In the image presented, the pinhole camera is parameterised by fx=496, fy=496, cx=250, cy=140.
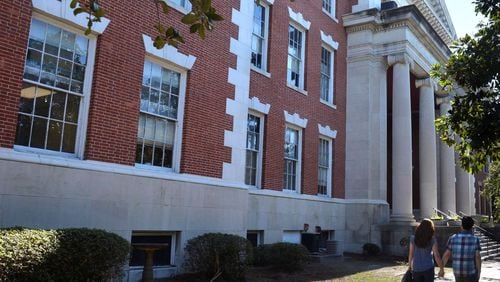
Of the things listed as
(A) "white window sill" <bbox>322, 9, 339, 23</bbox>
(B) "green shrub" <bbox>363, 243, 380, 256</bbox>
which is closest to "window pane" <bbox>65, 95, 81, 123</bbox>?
(A) "white window sill" <bbox>322, 9, 339, 23</bbox>

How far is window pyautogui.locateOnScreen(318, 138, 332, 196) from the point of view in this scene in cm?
1936

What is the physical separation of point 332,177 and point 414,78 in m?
9.20

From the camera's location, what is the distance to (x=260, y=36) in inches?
647

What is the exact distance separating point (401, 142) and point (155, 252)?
1359 cm

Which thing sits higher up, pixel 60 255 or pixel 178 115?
pixel 178 115

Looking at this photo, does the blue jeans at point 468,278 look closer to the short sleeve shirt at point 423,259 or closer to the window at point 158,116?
the short sleeve shirt at point 423,259

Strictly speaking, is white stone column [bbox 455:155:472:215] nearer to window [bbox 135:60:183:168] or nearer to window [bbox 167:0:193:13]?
window [bbox 167:0:193:13]

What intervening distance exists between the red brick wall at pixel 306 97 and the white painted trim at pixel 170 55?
4.21 m

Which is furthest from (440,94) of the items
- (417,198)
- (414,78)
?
(417,198)

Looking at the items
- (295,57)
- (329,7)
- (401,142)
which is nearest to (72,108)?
(295,57)

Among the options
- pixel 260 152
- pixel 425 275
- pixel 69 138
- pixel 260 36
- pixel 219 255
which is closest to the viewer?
pixel 425 275

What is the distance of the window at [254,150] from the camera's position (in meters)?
15.6

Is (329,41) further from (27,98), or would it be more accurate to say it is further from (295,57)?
(27,98)

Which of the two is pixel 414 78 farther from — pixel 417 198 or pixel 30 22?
pixel 30 22
